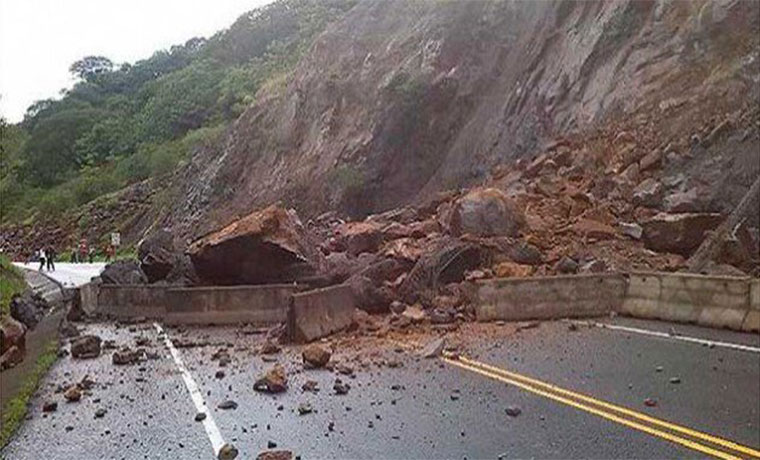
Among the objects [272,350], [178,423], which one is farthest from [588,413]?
[272,350]

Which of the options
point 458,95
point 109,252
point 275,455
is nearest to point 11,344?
point 275,455

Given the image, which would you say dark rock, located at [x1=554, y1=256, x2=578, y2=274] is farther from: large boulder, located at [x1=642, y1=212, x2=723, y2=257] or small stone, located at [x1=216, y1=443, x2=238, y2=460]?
small stone, located at [x1=216, y1=443, x2=238, y2=460]

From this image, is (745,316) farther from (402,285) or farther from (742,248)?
(402,285)

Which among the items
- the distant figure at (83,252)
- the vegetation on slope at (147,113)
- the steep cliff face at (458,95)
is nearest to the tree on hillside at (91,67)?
the vegetation on slope at (147,113)

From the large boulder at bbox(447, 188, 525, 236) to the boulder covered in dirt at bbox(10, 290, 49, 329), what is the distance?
10473 mm

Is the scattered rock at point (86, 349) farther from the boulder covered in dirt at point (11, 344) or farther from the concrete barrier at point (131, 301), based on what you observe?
the concrete barrier at point (131, 301)

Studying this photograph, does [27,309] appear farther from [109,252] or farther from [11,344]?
[109,252]

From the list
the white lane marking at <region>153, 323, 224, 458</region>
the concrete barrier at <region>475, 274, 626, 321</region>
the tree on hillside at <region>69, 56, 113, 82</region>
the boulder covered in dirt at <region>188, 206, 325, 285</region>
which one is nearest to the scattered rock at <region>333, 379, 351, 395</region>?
the white lane marking at <region>153, 323, 224, 458</region>

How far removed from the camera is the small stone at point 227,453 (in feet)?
24.8

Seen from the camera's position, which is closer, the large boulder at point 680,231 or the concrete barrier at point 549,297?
the concrete barrier at point 549,297

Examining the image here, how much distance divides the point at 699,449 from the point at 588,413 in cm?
160

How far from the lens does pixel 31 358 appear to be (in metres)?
15.4

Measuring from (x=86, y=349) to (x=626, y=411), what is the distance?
1053cm

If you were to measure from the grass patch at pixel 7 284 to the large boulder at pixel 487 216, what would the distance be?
1077 cm
